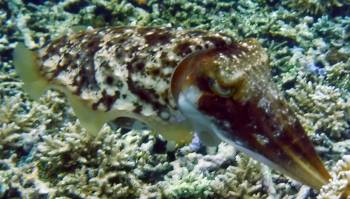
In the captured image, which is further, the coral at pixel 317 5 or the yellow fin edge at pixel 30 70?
the coral at pixel 317 5

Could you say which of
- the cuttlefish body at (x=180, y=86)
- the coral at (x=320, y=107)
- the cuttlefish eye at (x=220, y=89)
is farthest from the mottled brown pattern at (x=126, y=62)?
the coral at (x=320, y=107)

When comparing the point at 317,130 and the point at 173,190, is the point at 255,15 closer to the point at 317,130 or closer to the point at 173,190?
the point at 317,130

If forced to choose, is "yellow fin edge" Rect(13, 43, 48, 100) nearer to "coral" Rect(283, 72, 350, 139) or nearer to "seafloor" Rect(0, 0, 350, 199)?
"seafloor" Rect(0, 0, 350, 199)

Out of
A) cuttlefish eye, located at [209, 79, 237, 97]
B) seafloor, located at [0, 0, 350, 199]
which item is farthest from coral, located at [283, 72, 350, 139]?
cuttlefish eye, located at [209, 79, 237, 97]

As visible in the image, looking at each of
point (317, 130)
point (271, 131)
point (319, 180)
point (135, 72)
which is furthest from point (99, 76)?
point (317, 130)

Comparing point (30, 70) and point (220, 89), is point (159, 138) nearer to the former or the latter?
point (30, 70)

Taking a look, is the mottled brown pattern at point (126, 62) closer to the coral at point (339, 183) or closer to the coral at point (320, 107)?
the coral at point (339, 183)

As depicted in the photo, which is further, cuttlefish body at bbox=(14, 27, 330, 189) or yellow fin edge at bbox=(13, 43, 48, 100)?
yellow fin edge at bbox=(13, 43, 48, 100)
